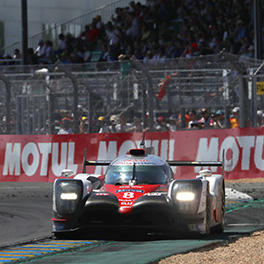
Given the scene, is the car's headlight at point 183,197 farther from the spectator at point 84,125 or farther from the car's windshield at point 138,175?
the spectator at point 84,125

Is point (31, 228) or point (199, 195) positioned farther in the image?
point (31, 228)

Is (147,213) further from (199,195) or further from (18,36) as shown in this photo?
(18,36)

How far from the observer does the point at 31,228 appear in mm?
11562

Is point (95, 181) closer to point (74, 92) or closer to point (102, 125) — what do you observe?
point (74, 92)

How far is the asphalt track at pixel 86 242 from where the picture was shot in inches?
320

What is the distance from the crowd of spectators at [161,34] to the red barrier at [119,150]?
641 cm

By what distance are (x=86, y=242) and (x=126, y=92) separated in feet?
30.5

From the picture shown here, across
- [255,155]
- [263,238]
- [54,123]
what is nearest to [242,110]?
[255,155]

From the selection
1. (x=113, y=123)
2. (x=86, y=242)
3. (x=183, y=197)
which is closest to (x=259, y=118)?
(x=113, y=123)

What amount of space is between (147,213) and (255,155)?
8.59 m

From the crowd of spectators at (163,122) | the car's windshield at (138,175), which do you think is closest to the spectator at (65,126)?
the crowd of spectators at (163,122)

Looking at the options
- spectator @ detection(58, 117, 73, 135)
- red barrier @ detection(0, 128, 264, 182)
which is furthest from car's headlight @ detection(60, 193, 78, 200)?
spectator @ detection(58, 117, 73, 135)

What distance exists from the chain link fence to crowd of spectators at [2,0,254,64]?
627 cm

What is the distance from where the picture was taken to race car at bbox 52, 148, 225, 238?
9734 millimetres
